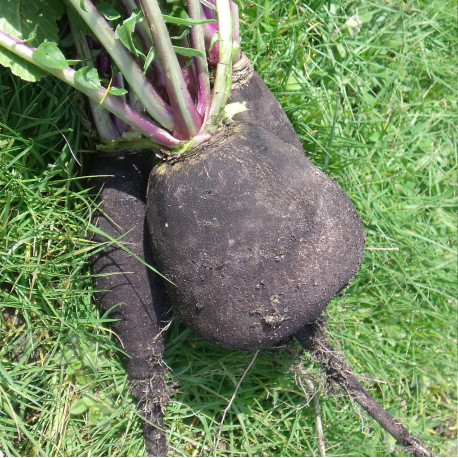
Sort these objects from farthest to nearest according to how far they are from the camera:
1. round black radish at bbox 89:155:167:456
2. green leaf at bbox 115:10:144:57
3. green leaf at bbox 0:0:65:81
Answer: round black radish at bbox 89:155:167:456, green leaf at bbox 0:0:65:81, green leaf at bbox 115:10:144:57

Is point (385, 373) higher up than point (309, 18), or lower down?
lower down

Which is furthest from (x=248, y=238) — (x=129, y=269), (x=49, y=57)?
(x=49, y=57)

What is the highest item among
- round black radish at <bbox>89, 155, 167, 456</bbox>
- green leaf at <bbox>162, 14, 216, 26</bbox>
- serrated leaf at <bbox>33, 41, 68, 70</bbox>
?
serrated leaf at <bbox>33, 41, 68, 70</bbox>

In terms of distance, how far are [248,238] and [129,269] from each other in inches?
21.3

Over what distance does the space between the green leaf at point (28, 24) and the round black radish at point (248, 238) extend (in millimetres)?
567

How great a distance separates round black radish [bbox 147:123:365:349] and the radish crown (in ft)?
0.44

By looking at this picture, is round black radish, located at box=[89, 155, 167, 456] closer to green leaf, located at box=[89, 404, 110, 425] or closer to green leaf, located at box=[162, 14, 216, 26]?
green leaf, located at box=[89, 404, 110, 425]

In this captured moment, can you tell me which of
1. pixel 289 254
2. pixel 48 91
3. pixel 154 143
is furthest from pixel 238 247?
pixel 48 91

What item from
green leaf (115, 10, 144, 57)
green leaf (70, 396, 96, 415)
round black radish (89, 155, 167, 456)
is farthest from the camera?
green leaf (70, 396, 96, 415)

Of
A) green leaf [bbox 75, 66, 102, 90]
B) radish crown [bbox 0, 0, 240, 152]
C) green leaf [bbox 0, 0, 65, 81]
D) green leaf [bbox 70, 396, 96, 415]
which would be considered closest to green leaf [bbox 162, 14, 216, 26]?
radish crown [bbox 0, 0, 240, 152]

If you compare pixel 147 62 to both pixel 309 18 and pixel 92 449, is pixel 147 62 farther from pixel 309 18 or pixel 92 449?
pixel 92 449

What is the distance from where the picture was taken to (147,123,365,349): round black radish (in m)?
1.74

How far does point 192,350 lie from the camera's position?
225cm

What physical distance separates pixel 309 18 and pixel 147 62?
3.26ft
